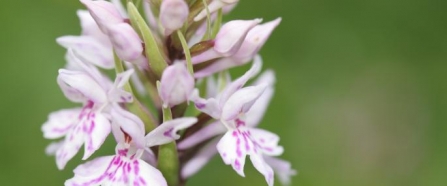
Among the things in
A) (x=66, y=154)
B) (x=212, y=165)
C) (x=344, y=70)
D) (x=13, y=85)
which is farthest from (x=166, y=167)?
(x=344, y=70)

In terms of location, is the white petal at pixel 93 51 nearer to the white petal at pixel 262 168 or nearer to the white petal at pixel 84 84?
the white petal at pixel 84 84

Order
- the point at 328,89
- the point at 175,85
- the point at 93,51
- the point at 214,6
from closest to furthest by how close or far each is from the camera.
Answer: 1. the point at 175,85
2. the point at 214,6
3. the point at 93,51
4. the point at 328,89

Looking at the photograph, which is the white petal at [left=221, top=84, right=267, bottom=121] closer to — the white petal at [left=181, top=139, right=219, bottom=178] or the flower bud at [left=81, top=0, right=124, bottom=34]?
the white petal at [left=181, top=139, right=219, bottom=178]

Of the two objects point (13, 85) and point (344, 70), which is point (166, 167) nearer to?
point (13, 85)

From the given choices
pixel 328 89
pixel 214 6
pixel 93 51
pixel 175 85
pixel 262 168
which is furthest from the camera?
pixel 328 89

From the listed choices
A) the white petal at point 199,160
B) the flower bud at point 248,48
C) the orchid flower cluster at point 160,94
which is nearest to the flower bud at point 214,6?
the orchid flower cluster at point 160,94

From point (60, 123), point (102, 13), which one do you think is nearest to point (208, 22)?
point (102, 13)

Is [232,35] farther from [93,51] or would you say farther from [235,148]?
[93,51]
